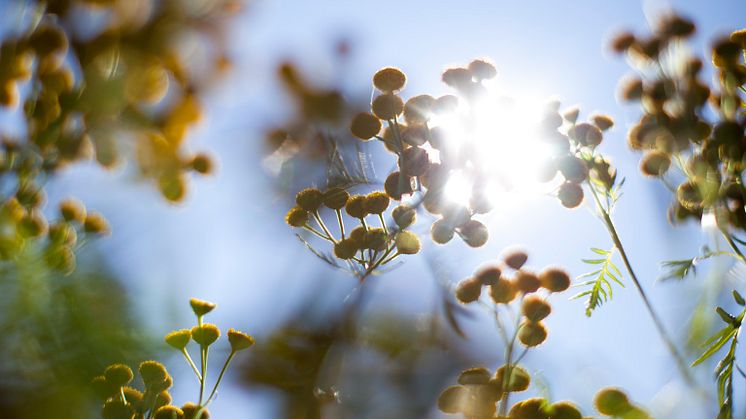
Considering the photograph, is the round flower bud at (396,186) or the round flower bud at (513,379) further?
the round flower bud at (396,186)

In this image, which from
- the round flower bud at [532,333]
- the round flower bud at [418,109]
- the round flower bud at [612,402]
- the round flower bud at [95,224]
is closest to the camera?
the round flower bud at [612,402]

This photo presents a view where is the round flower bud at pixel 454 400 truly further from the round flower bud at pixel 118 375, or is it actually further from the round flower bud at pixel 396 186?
the round flower bud at pixel 118 375

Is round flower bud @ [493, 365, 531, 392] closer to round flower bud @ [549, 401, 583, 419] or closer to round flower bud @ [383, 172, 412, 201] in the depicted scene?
round flower bud @ [549, 401, 583, 419]

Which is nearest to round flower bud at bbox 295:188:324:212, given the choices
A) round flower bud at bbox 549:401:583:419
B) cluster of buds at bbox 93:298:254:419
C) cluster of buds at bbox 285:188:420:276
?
cluster of buds at bbox 285:188:420:276

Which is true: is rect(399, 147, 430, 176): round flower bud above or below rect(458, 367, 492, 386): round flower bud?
above

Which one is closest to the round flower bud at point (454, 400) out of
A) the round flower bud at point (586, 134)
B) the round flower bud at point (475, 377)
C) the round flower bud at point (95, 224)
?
the round flower bud at point (475, 377)

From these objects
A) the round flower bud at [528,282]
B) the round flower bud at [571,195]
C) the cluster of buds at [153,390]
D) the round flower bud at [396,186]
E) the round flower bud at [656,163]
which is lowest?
the cluster of buds at [153,390]

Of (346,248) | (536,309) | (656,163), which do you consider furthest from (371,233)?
(656,163)

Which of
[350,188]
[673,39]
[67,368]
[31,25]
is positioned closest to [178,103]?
[31,25]
